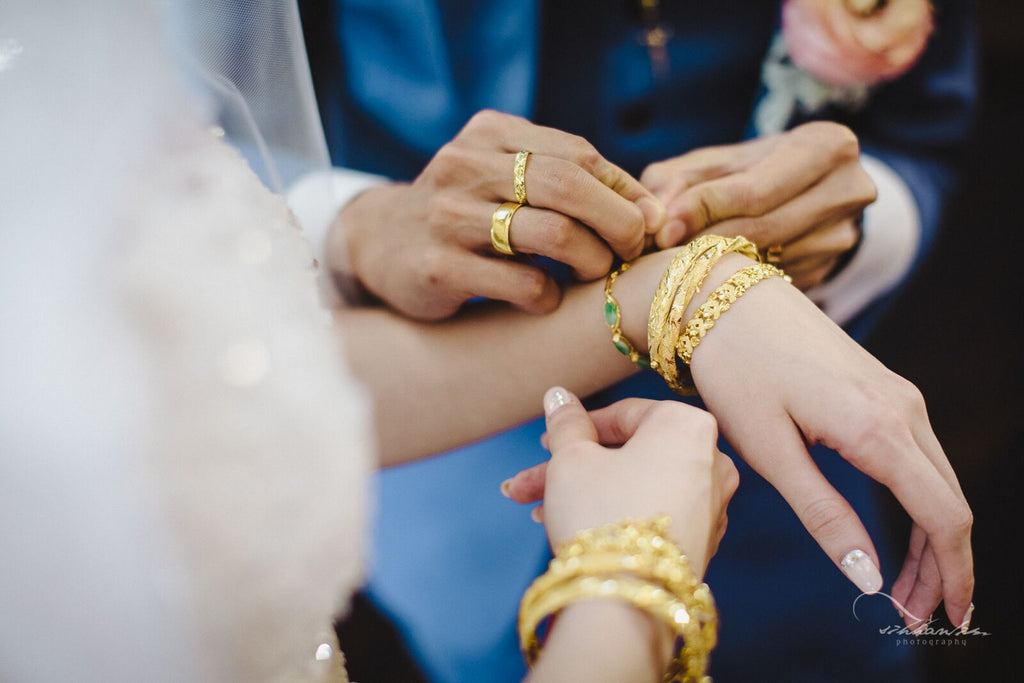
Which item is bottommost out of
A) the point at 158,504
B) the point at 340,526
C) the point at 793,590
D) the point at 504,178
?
the point at 793,590

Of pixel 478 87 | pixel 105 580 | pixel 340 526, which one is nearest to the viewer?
pixel 105 580

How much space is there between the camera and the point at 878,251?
0.78 metres

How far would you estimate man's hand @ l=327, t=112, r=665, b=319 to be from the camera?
51 centimetres

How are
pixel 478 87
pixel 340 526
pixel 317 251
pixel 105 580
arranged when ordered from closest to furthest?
pixel 105 580, pixel 340 526, pixel 317 251, pixel 478 87

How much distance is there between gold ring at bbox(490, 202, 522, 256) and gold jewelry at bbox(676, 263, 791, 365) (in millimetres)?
158

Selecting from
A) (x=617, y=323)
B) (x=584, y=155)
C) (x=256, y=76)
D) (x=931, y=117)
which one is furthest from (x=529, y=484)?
(x=931, y=117)

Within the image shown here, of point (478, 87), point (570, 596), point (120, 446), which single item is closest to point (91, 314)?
point (120, 446)

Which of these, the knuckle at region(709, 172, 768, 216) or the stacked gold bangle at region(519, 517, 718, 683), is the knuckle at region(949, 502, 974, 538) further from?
the knuckle at region(709, 172, 768, 216)

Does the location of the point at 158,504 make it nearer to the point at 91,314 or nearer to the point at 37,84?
the point at 91,314

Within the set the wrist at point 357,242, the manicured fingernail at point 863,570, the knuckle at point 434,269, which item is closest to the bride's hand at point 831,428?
the manicured fingernail at point 863,570

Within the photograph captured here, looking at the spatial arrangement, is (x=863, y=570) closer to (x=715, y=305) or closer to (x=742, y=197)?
(x=715, y=305)

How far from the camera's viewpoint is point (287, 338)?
1.64ft

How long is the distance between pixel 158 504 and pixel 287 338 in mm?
157

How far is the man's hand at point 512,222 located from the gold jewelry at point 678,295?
0.15 ft
